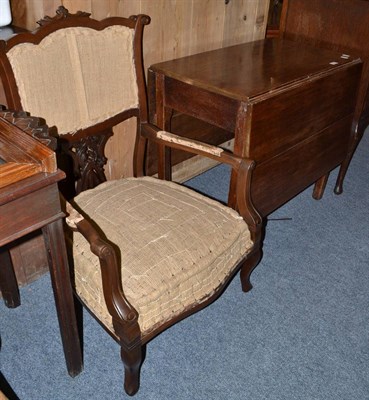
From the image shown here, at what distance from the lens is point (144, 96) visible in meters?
1.67

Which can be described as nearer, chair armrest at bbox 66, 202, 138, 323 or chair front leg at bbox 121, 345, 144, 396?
A: chair armrest at bbox 66, 202, 138, 323

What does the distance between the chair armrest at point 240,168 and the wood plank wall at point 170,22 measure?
0.46 m

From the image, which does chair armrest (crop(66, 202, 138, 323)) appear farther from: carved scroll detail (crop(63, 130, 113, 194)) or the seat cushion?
carved scroll detail (crop(63, 130, 113, 194))

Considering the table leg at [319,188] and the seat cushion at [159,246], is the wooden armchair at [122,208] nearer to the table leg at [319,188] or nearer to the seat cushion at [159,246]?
the seat cushion at [159,246]

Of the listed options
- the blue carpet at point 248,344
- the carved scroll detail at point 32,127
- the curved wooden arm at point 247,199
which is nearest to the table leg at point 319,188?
the blue carpet at point 248,344

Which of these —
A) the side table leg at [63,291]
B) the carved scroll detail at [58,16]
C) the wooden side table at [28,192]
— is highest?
the carved scroll detail at [58,16]

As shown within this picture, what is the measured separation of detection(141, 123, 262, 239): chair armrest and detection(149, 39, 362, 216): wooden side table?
5.1 inches

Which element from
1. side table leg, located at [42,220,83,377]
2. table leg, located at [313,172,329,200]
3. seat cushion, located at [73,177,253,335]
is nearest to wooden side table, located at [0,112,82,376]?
side table leg, located at [42,220,83,377]

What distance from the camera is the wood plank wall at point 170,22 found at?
157cm

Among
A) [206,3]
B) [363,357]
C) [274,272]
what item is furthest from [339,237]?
[206,3]

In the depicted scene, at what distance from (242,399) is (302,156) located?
1.01 metres

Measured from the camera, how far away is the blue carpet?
1.46 metres

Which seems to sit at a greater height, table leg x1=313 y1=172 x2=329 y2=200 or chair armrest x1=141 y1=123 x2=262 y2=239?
chair armrest x1=141 y1=123 x2=262 y2=239

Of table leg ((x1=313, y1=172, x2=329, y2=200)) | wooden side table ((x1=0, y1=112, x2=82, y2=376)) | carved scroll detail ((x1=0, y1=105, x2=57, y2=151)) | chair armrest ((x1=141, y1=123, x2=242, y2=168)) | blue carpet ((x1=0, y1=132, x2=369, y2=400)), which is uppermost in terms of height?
carved scroll detail ((x1=0, y1=105, x2=57, y2=151))
